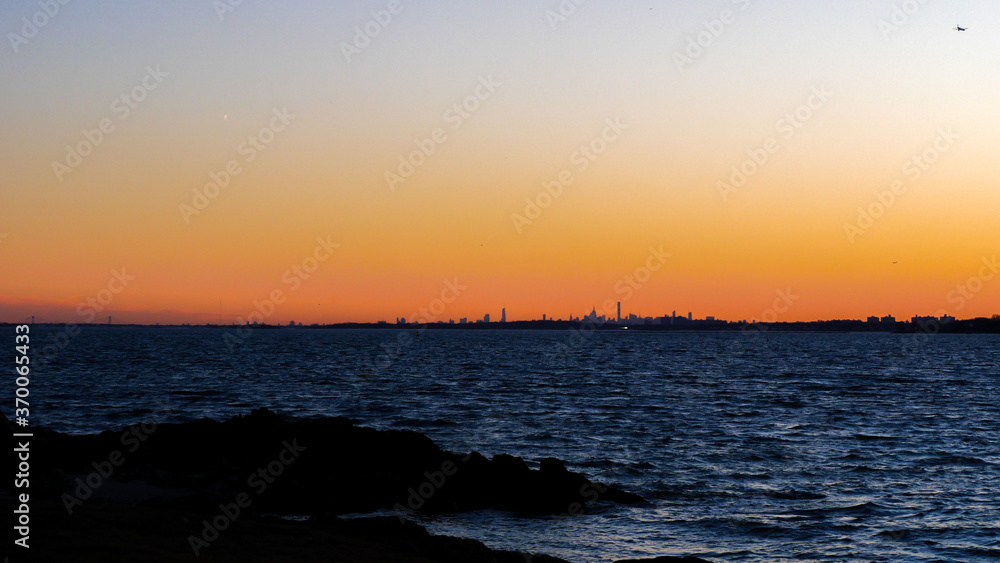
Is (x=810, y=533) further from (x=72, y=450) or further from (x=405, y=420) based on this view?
(x=405, y=420)

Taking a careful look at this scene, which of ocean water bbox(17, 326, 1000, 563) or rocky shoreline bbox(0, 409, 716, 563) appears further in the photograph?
ocean water bbox(17, 326, 1000, 563)

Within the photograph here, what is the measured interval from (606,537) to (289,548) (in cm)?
796

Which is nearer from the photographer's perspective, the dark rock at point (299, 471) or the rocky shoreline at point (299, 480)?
the rocky shoreline at point (299, 480)

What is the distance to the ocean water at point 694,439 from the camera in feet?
57.3

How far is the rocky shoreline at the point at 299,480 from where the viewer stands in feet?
43.0

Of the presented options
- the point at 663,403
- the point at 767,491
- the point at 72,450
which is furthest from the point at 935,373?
the point at 72,450

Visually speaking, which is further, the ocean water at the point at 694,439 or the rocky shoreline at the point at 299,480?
the ocean water at the point at 694,439

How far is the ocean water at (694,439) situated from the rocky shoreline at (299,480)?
1.08 meters

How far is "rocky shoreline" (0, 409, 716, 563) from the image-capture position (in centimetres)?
1310

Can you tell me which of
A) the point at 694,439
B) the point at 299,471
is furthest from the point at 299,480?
the point at 694,439

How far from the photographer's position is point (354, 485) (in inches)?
755

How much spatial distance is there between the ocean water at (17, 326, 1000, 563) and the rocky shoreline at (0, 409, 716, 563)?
1.08 meters

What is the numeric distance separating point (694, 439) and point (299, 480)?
1716 centimetres

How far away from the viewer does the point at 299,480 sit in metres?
19.2
